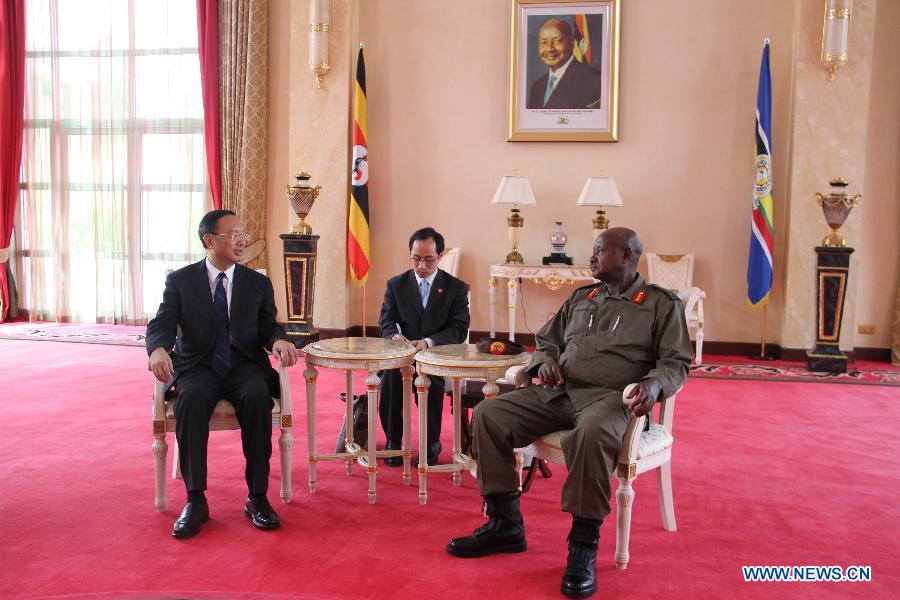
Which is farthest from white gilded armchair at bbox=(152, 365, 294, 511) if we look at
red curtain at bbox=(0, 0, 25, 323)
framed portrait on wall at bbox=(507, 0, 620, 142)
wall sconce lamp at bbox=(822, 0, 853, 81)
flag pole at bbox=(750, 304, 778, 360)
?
red curtain at bbox=(0, 0, 25, 323)

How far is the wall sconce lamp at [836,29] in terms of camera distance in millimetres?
7184

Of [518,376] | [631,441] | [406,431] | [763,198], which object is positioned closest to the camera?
[631,441]

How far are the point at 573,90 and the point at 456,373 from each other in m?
5.27

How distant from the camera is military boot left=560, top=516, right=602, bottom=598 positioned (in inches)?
108

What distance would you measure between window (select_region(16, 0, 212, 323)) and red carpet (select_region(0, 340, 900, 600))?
4292mm

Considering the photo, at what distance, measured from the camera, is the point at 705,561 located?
308 cm

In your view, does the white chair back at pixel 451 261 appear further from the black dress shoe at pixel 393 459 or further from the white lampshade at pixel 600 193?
the black dress shoe at pixel 393 459

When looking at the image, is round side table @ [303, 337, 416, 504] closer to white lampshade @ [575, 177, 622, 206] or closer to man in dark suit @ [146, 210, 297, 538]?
man in dark suit @ [146, 210, 297, 538]

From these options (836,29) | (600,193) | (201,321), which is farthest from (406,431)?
(836,29)

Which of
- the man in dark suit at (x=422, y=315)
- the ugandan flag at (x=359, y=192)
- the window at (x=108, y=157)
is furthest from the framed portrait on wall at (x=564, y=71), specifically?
the man in dark suit at (x=422, y=315)

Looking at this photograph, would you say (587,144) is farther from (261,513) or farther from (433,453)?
(261,513)

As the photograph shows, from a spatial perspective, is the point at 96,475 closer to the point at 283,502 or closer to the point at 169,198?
the point at 283,502

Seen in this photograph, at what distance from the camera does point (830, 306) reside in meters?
7.15

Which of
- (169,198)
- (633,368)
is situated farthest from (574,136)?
(633,368)
